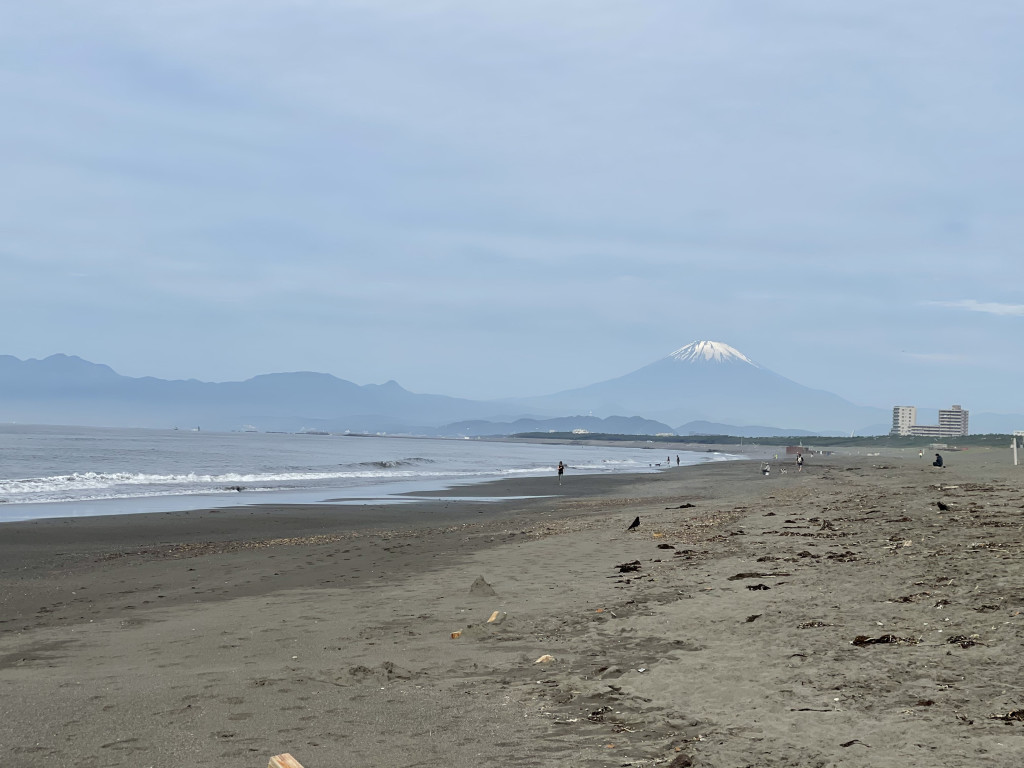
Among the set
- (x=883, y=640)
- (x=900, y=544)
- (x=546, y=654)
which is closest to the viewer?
(x=883, y=640)

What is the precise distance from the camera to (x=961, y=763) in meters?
4.57

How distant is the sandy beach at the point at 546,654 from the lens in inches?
213

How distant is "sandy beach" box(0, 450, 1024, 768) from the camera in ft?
17.8

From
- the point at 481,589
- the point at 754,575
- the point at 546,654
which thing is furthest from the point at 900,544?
the point at 546,654

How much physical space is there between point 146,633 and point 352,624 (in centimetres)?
249

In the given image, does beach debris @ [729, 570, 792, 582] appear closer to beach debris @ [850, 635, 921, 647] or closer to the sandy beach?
the sandy beach

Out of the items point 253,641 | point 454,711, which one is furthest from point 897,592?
point 253,641

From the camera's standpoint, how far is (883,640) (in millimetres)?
7301

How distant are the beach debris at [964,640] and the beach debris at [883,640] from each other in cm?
28

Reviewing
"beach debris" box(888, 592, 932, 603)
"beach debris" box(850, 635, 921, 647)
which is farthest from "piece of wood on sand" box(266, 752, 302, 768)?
"beach debris" box(888, 592, 932, 603)

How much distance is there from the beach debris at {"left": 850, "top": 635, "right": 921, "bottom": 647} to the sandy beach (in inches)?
1.4

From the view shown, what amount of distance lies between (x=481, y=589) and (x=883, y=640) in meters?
5.57

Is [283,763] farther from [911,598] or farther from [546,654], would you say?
[911,598]

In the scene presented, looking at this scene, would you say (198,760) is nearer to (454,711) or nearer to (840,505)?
(454,711)
